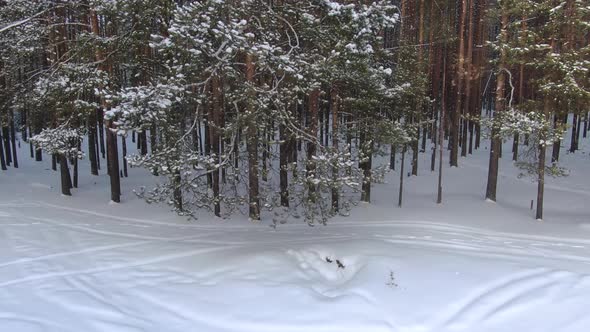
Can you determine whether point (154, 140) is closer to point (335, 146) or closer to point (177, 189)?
point (177, 189)

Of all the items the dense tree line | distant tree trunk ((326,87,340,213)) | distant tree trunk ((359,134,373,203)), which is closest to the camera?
the dense tree line

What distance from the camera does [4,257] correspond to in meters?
8.66

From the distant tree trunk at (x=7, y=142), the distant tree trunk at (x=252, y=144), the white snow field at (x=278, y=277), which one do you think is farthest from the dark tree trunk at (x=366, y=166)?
the distant tree trunk at (x=7, y=142)

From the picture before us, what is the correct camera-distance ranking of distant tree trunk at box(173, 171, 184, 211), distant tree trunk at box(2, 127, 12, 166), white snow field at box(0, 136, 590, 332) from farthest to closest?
1. distant tree trunk at box(2, 127, 12, 166)
2. distant tree trunk at box(173, 171, 184, 211)
3. white snow field at box(0, 136, 590, 332)

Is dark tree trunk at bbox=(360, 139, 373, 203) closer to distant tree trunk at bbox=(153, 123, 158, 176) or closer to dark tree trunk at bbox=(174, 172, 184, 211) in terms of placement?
dark tree trunk at bbox=(174, 172, 184, 211)

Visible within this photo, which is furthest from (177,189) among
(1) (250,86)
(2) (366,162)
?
(2) (366,162)

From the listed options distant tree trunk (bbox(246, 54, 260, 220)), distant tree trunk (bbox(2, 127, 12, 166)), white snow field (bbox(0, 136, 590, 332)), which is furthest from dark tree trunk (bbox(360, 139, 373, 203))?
distant tree trunk (bbox(2, 127, 12, 166))

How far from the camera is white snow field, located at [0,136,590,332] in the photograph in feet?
19.8

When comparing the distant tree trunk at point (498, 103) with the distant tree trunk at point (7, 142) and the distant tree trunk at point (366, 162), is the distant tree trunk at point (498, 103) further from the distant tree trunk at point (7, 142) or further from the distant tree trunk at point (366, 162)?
the distant tree trunk at point (7, 142)

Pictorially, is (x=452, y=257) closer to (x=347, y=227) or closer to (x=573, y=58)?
(x=347, y=227)

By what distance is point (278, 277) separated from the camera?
25.0 feet

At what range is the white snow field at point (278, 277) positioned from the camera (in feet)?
19.8

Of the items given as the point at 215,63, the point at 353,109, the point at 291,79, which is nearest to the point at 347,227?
the point at 353,109

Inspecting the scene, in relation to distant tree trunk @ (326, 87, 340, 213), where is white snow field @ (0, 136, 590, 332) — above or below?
below
